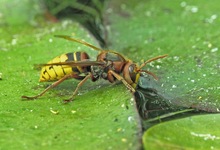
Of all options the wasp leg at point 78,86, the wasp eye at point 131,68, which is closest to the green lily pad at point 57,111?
the wasp leg at point 78,86

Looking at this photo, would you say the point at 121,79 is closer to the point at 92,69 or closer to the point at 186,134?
the point at 92,69

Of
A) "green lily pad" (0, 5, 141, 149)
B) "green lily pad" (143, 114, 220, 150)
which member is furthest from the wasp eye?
"green lily pad" (143, 114, 220, 150)

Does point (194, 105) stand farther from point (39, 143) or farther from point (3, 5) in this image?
point (3, 5)

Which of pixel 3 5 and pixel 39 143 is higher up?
pixel 3 5

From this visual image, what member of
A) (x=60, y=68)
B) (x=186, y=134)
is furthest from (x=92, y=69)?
(x=186, y=134)

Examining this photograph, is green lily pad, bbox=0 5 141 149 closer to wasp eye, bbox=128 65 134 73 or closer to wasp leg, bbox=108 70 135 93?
wasp leg, bbox=108 70 135 93

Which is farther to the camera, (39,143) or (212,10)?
(212,10)

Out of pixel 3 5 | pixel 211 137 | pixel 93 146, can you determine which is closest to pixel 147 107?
pixel 211 137

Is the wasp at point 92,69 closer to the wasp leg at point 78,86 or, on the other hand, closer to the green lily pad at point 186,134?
the wasp leg at point 78,86
